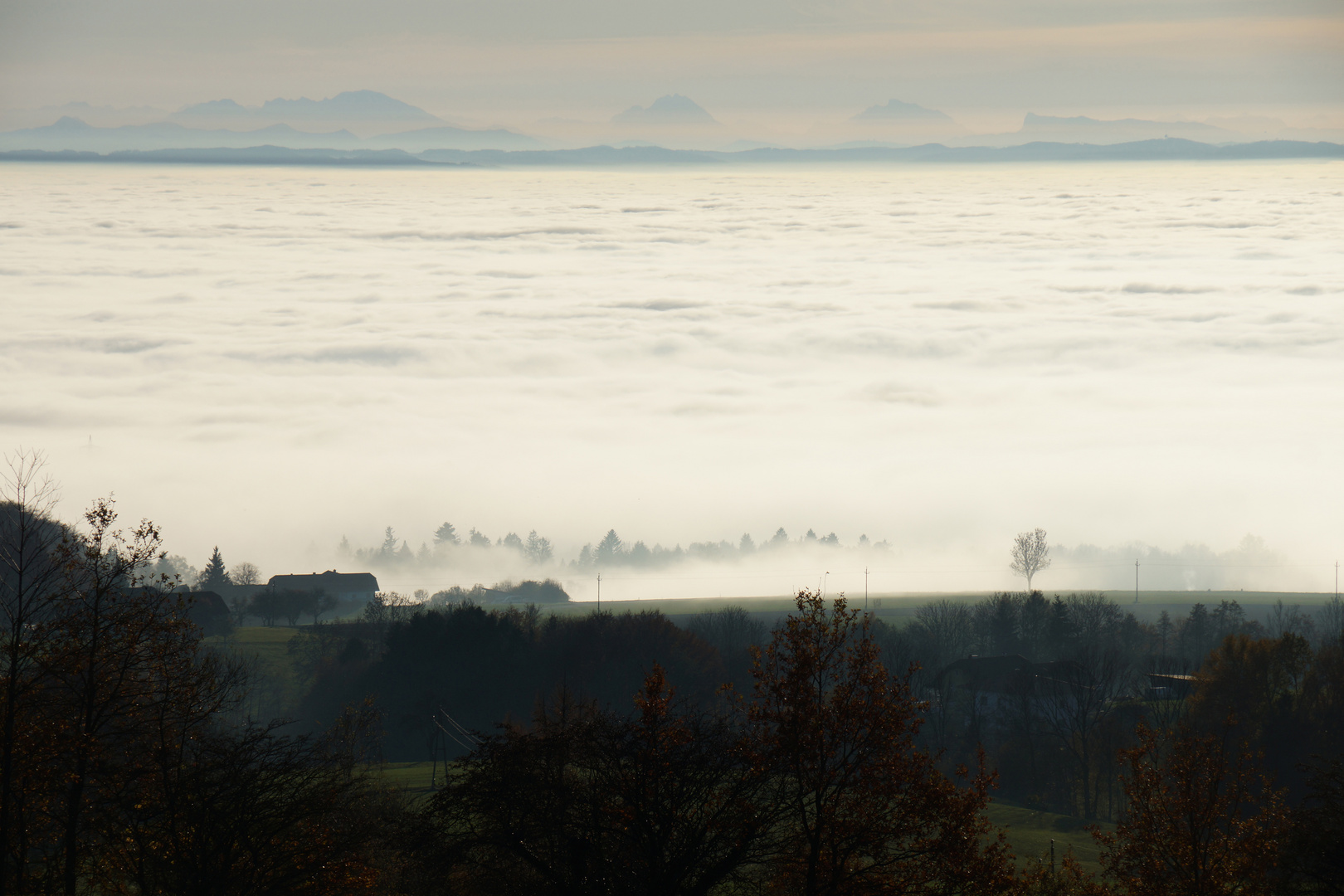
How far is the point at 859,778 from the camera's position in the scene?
31562mm

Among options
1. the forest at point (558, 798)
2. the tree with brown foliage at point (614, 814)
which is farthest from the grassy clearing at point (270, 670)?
the tree with brown foliage at point (614, 814)

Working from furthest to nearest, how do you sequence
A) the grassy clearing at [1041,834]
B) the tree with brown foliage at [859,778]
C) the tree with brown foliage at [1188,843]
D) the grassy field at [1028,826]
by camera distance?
the grassy field at [1028,826]
the grassy clearing at [1041,834]
the tree with brown foliage at [1188,843]
the tree with brown foliage at [859,778]

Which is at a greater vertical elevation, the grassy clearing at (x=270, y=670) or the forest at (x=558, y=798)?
the forest at (x=558, y=798)

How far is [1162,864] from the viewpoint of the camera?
4231 cm

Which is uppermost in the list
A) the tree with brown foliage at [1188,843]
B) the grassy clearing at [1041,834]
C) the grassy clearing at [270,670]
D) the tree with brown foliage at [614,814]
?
the tree with brown foliage at [614,814]

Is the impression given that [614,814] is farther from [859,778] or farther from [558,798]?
[859,778]

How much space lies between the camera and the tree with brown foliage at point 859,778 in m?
31.2

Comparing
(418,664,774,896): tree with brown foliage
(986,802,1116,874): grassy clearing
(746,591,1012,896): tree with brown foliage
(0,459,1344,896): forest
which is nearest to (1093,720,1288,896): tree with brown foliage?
(0,459,1344,896): forest

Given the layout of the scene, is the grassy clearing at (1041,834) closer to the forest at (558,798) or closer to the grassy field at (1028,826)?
the grassy field at (1028,826)

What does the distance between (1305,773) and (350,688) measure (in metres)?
94.6

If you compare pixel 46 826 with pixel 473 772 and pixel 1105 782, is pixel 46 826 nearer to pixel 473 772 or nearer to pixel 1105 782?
pixel 473 772

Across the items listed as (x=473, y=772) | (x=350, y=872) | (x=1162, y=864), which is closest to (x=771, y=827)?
(x=473, y=772)

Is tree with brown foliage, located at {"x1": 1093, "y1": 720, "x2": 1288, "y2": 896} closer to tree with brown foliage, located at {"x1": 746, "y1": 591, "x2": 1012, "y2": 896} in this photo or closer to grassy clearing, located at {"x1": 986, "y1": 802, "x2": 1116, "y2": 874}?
tree with brown foliage, located at {"x1": 746, "y1": 591, "x2": 1012, "y2": 896}

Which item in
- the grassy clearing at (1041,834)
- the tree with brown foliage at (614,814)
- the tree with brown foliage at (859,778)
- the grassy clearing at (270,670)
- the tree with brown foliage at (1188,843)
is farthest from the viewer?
the grassy clearing at (270,670)
